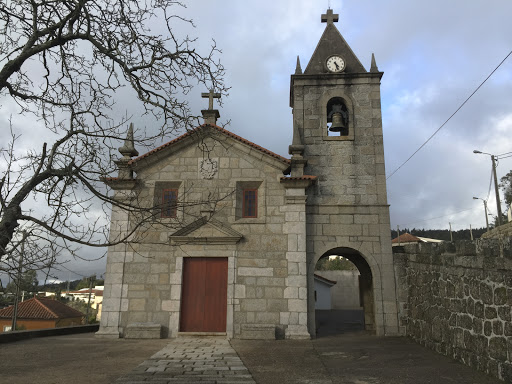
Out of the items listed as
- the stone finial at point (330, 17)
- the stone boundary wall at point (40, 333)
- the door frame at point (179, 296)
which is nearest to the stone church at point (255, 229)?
the door frame at point (179, 296)

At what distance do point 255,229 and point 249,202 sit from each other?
1002 millimetres

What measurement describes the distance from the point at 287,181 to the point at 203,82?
6567 millimetres

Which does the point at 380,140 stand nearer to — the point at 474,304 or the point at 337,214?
the point at 337,214

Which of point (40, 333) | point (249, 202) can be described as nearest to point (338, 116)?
point (249, 202)

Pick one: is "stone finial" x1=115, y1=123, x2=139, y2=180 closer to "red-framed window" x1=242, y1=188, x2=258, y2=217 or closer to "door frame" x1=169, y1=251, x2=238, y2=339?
"door frame" x1=169, y1=251, x2=238, y2=339

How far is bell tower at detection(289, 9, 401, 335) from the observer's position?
11.6 m

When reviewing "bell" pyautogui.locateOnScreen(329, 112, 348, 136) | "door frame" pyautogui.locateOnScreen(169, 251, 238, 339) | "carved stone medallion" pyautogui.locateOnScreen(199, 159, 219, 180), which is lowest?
"door frame" pyautogui.locateOnScreen(169, 251, 238, 339)

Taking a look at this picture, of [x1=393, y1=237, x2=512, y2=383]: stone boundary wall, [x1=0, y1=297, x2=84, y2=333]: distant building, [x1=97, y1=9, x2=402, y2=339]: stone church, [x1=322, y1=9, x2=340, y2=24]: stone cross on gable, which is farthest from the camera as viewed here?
[x1=0, y1=297, x2=84, y2=333]: distant building

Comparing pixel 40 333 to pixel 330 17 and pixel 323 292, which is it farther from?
pixel 323 292

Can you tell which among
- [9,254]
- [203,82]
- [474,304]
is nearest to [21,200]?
[9,254]

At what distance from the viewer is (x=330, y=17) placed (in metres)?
14.8

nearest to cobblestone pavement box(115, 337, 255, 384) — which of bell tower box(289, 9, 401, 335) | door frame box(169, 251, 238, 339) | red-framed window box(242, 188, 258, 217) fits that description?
door frame box(169, 251, 238, 339)

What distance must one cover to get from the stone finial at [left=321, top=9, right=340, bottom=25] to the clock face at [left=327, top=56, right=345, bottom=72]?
7.11ft

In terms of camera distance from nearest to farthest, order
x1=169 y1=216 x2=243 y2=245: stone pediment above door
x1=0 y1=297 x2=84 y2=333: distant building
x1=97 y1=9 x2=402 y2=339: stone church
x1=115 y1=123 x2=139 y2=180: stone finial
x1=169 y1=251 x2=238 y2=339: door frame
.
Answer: x1=169 y1=251 x2=238 y2=339: door frame
x1=97 y1=9 x2=402 y2=339: stone church
x1=169 y1=216 x2=243 y2=245: stone pediment above door
x1=115 y1=123 x2=139 y2=180: stone finial
x1=0 y1=297 x2=84 y2=333: distant building
